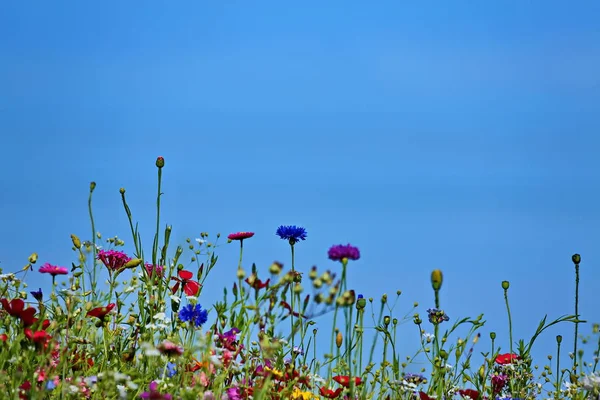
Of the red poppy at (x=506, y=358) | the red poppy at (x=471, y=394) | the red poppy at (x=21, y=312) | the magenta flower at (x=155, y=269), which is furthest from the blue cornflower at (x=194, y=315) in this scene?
the red poppy at (x=506, y=358)

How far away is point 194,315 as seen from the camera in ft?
10.3

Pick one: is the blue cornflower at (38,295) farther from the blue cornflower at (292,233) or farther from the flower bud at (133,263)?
the blue cornflower at (292,233)

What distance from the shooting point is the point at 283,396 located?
9.97 ft

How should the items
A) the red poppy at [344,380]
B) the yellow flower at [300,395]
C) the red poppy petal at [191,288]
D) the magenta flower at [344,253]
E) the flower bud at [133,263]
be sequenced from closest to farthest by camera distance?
1. the magenta flower at [344,253]
2. the red poppy at [344,380]
3. the yellow flower at [300,395]
4. the flower bud at [133,263]
5. the red poppy petal at [191,288]

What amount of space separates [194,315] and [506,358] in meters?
1.73

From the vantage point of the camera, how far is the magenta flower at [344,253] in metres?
2.46

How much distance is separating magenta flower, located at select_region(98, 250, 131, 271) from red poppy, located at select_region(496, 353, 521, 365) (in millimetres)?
1893

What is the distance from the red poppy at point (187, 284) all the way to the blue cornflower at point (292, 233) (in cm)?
47

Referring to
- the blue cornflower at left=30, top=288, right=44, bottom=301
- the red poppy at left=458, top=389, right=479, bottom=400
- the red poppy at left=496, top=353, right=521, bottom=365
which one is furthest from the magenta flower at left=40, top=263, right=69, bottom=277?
the red poppy at left=496, top=353, right=521, bottom=365

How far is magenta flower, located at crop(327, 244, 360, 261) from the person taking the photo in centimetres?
246

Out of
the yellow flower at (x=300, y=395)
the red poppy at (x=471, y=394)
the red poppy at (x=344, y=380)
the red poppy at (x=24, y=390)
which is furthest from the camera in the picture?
the red poppy at (x=471, y=394)

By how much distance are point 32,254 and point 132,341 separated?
602 mm

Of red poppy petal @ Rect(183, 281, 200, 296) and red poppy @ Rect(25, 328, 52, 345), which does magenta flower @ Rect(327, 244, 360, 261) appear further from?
red poppy petal @ Rect(183, 281, 200, 296)

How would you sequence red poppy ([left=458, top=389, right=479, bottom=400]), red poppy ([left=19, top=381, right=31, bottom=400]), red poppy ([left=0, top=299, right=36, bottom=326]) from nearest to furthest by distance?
red poppy ([left=19, top=381, right=31, bottom=400]), red poppy ([left=0, top=299, right=36, bottom=326]), red poppy ([left=458, top=389, right=479, bottom=400])
